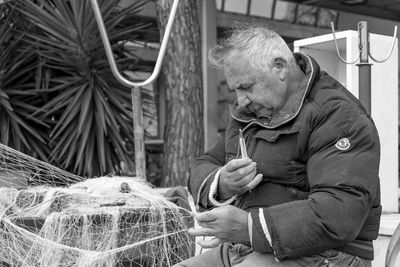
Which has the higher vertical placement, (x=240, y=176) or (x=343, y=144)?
(x=343, y=144)

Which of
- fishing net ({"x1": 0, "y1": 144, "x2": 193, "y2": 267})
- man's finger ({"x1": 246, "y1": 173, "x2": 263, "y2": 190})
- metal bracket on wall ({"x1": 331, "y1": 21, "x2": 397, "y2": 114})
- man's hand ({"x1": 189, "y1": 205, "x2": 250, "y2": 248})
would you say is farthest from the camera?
metal bracket on wall ({"x1": 331, "y1": 21, "x2": 397, "y2": 114})

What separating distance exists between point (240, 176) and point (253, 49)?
17.5 inches

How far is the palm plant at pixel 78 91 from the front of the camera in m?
6.23

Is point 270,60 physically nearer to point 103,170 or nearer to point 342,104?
point 342,104

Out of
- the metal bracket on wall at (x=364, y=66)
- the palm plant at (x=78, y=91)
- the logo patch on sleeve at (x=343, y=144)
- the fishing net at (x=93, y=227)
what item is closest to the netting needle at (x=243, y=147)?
the logo patch on sleeve at (x=343, y=144)

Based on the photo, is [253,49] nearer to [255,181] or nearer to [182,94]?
[255,181]

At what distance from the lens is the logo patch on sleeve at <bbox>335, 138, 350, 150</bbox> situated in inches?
76.8

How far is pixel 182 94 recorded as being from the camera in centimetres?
597

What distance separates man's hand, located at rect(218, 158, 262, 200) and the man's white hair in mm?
343

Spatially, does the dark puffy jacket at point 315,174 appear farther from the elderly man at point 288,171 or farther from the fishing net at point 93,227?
the fishing net at point 93,227

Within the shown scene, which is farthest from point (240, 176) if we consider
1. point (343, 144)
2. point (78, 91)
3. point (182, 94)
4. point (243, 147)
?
point (78, 91)

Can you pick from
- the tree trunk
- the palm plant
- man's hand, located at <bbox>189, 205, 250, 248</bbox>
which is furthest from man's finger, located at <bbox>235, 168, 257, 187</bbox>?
the palm plant

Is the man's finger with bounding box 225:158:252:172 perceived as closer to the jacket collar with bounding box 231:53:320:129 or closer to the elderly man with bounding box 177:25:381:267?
the elderly man with bounding box 177:25:381:267

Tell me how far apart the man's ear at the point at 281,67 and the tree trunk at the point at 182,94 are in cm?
374
